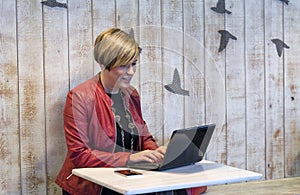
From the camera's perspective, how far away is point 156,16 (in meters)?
3.47

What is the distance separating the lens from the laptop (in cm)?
254

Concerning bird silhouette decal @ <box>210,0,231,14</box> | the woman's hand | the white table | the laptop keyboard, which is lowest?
the white table

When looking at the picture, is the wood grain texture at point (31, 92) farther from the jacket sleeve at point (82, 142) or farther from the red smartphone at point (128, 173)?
the red smartphone at point (128, 173)

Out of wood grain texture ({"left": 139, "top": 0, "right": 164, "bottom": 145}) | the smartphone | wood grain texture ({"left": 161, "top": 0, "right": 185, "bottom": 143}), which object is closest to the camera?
the smartphone

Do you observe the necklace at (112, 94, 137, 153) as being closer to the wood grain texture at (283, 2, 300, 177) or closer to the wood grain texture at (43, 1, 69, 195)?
the wood grain texture at (43, 1, 69, 195)

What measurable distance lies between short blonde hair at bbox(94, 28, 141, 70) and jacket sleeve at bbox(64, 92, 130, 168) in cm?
22

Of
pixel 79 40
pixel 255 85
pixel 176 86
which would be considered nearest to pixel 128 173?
pixel 176 86

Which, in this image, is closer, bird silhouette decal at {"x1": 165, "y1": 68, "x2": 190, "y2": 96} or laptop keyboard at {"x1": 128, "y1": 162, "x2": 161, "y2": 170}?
laptop keyboard at {"x1": 128, "y1": 162, "x2": 161, "y2": 170}

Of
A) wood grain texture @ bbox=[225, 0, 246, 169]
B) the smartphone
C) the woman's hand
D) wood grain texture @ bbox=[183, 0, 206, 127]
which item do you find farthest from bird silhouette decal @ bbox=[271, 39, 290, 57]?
the smartphone

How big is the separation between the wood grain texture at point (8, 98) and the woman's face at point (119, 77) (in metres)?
0.56

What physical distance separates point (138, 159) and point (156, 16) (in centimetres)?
110

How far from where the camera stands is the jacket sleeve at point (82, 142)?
8.94ft

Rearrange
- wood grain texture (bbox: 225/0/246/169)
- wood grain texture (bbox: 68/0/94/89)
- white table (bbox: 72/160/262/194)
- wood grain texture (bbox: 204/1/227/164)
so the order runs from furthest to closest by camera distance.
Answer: wood grain texture (bbox: 225/0/246/169)
wood grain texture (bbox: 204/1/227/164)
wood grain texture (bbox: 68/0/94/89)
white table (bbox: 72/160/262/194)

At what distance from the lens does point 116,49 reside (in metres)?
2.73
